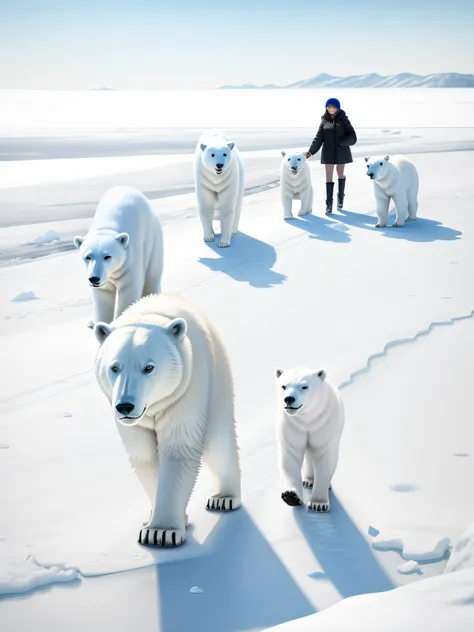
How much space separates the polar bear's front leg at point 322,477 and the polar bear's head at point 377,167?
5.37 meters

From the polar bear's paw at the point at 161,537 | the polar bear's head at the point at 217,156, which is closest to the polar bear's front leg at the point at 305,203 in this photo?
the polar bear's head at the point at 217,156

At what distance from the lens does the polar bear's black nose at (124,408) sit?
227cm

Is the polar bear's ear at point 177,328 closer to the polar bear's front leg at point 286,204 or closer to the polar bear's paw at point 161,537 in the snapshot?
the polar bear's paw at point 161,537

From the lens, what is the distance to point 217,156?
6965 millimetres

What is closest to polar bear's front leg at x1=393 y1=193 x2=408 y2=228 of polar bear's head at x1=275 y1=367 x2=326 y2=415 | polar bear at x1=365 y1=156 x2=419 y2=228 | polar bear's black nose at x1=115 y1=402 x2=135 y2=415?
polar bear at x1=365 y1=156 x2=419 y2=228

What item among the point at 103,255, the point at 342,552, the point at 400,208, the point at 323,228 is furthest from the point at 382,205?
the point at 342,552

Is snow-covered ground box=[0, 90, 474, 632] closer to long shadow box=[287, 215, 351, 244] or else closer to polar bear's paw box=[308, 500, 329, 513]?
polar bear's paw box=[308, 500, 329, 513]

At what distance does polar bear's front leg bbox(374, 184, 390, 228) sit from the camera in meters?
8.02

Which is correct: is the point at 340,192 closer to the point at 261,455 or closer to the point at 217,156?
the point at 217,156

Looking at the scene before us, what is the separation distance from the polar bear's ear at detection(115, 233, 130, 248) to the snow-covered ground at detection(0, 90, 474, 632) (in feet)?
2.22

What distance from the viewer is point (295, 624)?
6.96 ft

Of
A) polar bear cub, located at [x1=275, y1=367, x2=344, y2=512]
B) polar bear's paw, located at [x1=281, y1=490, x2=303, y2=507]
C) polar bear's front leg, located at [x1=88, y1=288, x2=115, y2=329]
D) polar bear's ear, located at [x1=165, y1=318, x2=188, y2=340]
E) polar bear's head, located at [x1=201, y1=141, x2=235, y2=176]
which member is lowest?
polar bear's front leg, located at [x1=88, y1=288, x2=115, y2=329]

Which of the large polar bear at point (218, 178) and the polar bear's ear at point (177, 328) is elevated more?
the polar bear's ear at point (177, 328)

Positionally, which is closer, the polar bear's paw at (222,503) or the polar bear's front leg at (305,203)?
the polar bear's paw at (222,503)
